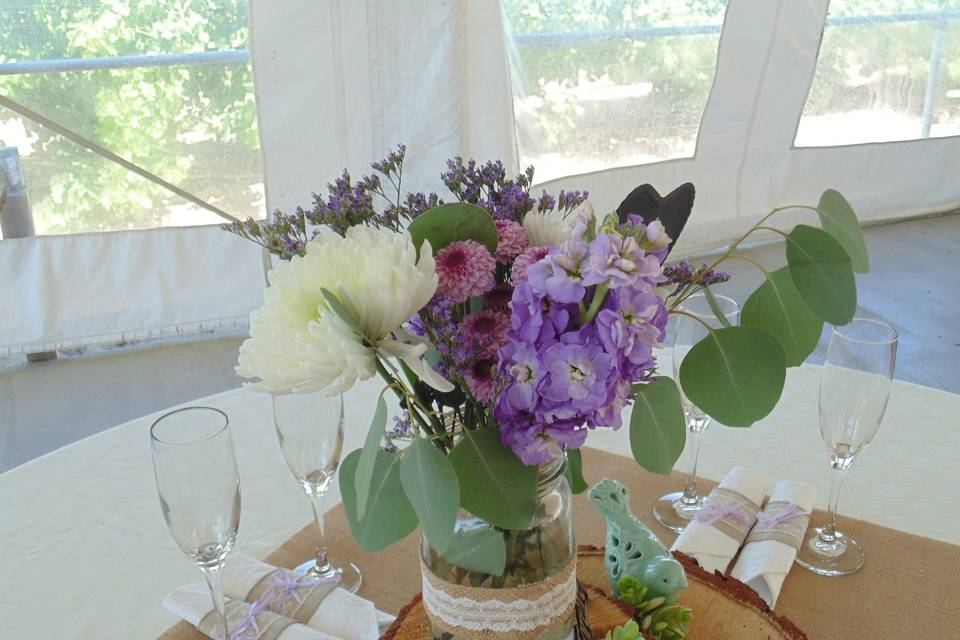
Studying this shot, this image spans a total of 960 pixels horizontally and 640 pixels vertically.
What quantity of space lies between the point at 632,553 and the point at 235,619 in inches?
13.8

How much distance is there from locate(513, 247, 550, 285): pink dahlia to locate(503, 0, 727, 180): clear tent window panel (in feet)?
8.42

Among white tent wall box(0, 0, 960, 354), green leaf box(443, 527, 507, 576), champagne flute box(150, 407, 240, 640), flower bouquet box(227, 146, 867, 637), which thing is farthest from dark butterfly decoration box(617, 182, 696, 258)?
white tent wall box(0, 0, 960, 354)

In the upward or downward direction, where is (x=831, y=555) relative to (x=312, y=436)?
downward

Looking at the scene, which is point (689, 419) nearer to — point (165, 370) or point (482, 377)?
point (482, 377)

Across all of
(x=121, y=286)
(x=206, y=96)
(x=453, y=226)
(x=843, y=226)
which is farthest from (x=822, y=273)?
(x=121, y=286)

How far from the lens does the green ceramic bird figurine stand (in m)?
0.79

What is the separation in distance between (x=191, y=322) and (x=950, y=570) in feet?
8.26

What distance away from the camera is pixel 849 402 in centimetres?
89

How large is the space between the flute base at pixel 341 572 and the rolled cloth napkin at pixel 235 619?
0.07 meters

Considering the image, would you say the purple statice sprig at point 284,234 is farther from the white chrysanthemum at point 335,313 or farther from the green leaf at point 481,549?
the green leaf at point 481,549

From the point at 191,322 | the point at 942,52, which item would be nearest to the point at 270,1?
the point at 191,322

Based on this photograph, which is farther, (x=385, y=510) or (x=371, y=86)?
(x=371, y=86)

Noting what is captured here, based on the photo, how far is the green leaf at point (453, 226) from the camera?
582 millimetres

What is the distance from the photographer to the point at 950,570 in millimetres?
900
